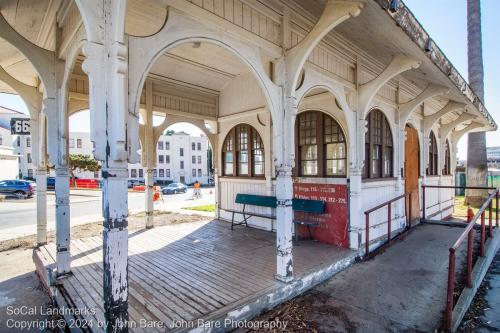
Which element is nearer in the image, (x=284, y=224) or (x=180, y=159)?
(x=284, y=224)

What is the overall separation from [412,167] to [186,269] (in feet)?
22.2

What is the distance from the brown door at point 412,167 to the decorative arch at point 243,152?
3.98 meters

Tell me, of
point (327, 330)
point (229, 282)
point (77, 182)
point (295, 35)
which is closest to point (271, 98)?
point (295, 35)

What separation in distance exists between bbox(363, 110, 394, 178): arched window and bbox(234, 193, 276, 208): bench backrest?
2.22 metres

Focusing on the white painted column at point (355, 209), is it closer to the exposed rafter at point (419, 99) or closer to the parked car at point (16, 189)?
the exposed rafter at point (419, 99)

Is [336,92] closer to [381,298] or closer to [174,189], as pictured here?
[381,298]

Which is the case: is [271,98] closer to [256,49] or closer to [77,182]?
[256,49]

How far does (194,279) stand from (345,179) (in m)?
3.57

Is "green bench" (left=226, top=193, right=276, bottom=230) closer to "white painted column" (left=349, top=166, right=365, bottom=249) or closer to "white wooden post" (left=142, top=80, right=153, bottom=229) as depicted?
"white painted column" (left=349, top=166, right=365, bottom=249)

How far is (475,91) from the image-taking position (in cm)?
1287

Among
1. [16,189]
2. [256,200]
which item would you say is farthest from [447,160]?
[16,189]

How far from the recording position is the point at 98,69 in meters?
2.22

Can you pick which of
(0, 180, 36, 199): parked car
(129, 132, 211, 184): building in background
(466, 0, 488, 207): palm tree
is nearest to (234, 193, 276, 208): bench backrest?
(466, 0, 488, 207): palm tree

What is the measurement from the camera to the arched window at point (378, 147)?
625cm
